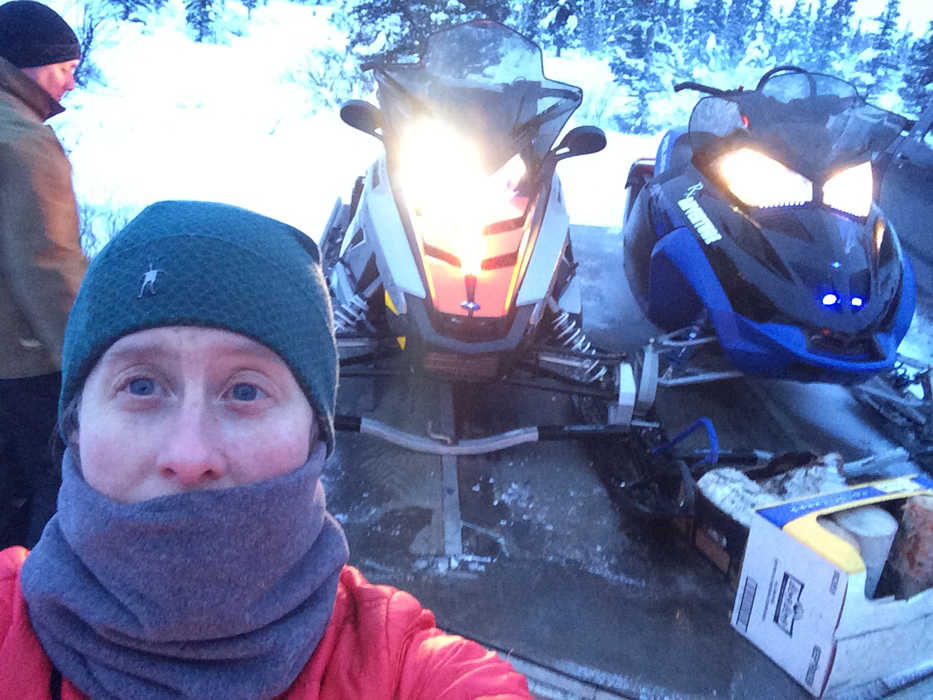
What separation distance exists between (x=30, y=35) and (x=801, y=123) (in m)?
3.52

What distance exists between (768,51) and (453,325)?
456 inches

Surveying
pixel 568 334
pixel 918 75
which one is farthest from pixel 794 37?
pixel 568 334

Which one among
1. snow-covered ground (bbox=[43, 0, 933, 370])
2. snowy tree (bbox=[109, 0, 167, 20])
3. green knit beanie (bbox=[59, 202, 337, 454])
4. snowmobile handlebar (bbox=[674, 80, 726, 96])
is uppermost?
green knit beanie (bbox=[59, 202, 337, 454])

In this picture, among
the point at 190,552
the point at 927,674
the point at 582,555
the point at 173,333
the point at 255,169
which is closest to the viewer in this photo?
the point at 190,552

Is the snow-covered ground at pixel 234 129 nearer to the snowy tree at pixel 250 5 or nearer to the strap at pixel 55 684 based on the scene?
the snowy tree at pixel 250 5

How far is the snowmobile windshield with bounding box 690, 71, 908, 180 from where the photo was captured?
3.41 m

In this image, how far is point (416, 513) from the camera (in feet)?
9.12

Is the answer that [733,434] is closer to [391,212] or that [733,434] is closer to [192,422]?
[391,212]

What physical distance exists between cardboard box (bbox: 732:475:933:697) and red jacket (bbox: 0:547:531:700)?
1283 millimetres

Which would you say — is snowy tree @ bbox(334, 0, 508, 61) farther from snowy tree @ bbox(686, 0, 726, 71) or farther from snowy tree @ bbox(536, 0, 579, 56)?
snowy tree @ bbox(686, 0, 726, 71)

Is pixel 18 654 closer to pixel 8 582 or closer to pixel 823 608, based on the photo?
pixel 8 582

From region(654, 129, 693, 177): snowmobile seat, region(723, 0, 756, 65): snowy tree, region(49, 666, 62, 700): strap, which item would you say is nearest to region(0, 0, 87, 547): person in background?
region(49, 666, 62, 700): strap

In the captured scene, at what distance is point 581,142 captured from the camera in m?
3.23

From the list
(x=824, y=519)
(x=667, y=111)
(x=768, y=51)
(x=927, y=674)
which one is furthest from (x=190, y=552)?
(x=768, y=51)
